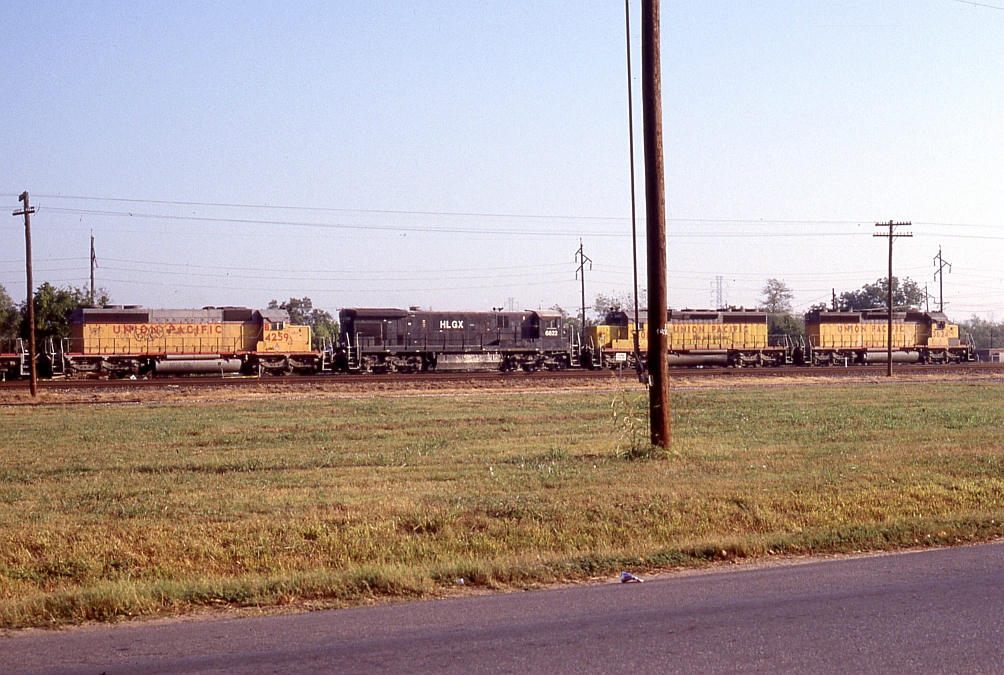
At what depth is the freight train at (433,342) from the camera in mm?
46781

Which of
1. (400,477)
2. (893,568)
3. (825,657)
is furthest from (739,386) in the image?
(825,657)

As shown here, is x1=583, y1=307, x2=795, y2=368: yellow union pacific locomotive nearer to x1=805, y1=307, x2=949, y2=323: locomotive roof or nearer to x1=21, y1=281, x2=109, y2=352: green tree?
x1=805, y1=307, x2=949, y2=323: locomotive roof

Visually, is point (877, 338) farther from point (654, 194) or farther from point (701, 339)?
point (654, 194)

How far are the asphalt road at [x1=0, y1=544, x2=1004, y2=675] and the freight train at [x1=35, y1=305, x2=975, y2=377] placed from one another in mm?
37395

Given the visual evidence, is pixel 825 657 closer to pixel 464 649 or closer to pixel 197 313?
pixel 464 649

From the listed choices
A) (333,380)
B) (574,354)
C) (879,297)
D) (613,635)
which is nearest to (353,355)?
(333,380)

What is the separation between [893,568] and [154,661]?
639cm

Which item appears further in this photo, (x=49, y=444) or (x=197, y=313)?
(x=197, y=313)

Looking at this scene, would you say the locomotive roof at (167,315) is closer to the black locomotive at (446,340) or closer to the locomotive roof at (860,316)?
the black locomotive at (446,340)

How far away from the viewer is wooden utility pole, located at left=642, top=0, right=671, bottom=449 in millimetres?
15656

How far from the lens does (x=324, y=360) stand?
50719mm

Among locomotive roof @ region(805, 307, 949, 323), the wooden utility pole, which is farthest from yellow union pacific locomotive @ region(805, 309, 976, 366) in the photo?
the wooden utility pole

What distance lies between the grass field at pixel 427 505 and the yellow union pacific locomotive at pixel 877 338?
1669 inches

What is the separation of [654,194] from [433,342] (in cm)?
3709
